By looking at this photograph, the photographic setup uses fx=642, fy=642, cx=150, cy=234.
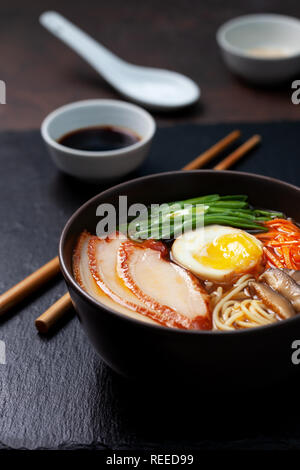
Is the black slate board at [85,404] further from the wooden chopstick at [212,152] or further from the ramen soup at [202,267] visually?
the wooden chopstick at [212,152]

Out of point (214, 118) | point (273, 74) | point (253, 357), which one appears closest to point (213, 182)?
point (253, 357)

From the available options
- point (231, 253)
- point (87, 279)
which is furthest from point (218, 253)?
point (87, 279)

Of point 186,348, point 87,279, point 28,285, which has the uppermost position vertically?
point 186,348

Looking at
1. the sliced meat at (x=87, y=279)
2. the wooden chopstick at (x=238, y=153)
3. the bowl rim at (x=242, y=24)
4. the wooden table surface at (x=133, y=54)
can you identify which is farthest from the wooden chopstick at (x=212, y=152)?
the sliced meat at (x=87, y=279)

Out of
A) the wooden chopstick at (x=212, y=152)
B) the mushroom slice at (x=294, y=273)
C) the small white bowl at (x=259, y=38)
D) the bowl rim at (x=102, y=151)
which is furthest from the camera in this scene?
the small white bowl at (x=259, y=38)

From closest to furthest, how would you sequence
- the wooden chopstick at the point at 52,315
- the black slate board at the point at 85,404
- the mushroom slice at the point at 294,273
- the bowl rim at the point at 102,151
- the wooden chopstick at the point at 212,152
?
1. the black slate board at the point at 85,404
2. the mushroom slice at the point at 294,273
3. the wooden chopstick at the point at 52,315
4. the bowl rim at the point at 102,151
5. the wooden chopstick at the point at 212,152

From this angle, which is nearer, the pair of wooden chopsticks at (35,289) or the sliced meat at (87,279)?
the sliced meat at (87,279)

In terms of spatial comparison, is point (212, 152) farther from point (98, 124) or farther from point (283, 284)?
point (283, 284)

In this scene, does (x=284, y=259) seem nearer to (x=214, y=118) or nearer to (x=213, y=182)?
(x=213, y=182)
